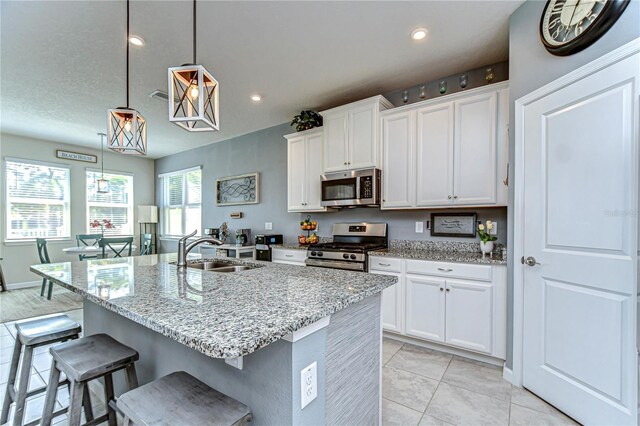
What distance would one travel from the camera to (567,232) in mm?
1739

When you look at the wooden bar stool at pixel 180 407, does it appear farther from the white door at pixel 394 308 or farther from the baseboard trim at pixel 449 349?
the baseboard trim at pixel 449 349

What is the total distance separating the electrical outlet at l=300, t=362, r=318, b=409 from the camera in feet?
3.07

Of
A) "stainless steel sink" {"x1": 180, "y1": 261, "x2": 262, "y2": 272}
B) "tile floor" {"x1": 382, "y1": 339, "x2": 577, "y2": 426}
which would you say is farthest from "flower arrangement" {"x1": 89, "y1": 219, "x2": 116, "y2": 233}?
"tile floor" {"x1": 382, "y1": 339, "x2": 577, "y2": 426}

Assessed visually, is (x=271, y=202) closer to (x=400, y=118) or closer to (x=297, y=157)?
(x=297, y=157)

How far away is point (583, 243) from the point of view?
65.2 inches

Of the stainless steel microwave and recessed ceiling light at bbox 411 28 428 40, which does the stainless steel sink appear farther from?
recessed ceiling light at bbox 411 28 428 40

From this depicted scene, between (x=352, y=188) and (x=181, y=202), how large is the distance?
4357 mm

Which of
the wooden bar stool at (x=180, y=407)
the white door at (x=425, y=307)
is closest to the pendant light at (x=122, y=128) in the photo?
the wooden bar stool at (x=180, y=407)

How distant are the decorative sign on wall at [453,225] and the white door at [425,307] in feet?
2.02

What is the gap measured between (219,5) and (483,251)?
2.82 meters

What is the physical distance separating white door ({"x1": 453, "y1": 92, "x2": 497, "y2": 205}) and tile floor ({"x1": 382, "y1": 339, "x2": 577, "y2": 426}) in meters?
1.41

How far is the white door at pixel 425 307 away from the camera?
2.52m

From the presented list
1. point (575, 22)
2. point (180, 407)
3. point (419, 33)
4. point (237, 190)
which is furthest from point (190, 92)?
point (237, 190)

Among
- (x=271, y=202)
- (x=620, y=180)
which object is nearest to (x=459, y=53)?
(x=620, y=180)
